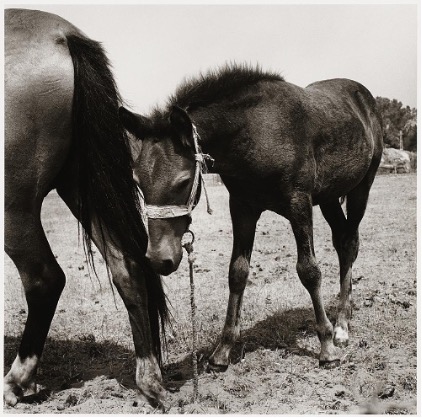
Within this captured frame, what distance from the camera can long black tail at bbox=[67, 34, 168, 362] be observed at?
3.84 metres

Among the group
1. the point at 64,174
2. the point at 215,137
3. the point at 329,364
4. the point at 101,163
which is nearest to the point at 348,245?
the point at 329,364

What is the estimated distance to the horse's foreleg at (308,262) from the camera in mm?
4586

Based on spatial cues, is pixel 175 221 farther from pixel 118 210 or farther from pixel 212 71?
pixel 212 71

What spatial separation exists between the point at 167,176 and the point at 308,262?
71.4 inches

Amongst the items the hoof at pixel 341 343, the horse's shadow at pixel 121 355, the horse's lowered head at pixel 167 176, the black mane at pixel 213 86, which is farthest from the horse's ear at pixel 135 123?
the hoof at pixel 341 343

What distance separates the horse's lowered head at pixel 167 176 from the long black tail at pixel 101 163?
31 cm

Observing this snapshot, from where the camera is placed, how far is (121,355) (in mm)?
4926

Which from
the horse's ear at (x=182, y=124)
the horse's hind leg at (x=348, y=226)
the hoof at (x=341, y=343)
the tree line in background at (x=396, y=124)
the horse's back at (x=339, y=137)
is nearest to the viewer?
the horse's ear at (x=182, y=124)

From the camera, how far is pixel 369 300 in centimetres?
621

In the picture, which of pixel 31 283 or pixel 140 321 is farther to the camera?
pixel 140 321

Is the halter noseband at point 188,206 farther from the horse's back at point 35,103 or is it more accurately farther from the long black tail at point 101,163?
the horse's back at point 35,103

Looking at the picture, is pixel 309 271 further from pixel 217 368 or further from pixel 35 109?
pixel 35 109

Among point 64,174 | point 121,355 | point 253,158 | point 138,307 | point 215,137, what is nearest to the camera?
point 138,307

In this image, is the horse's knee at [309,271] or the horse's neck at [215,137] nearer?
the horse's neck at [215,137]
